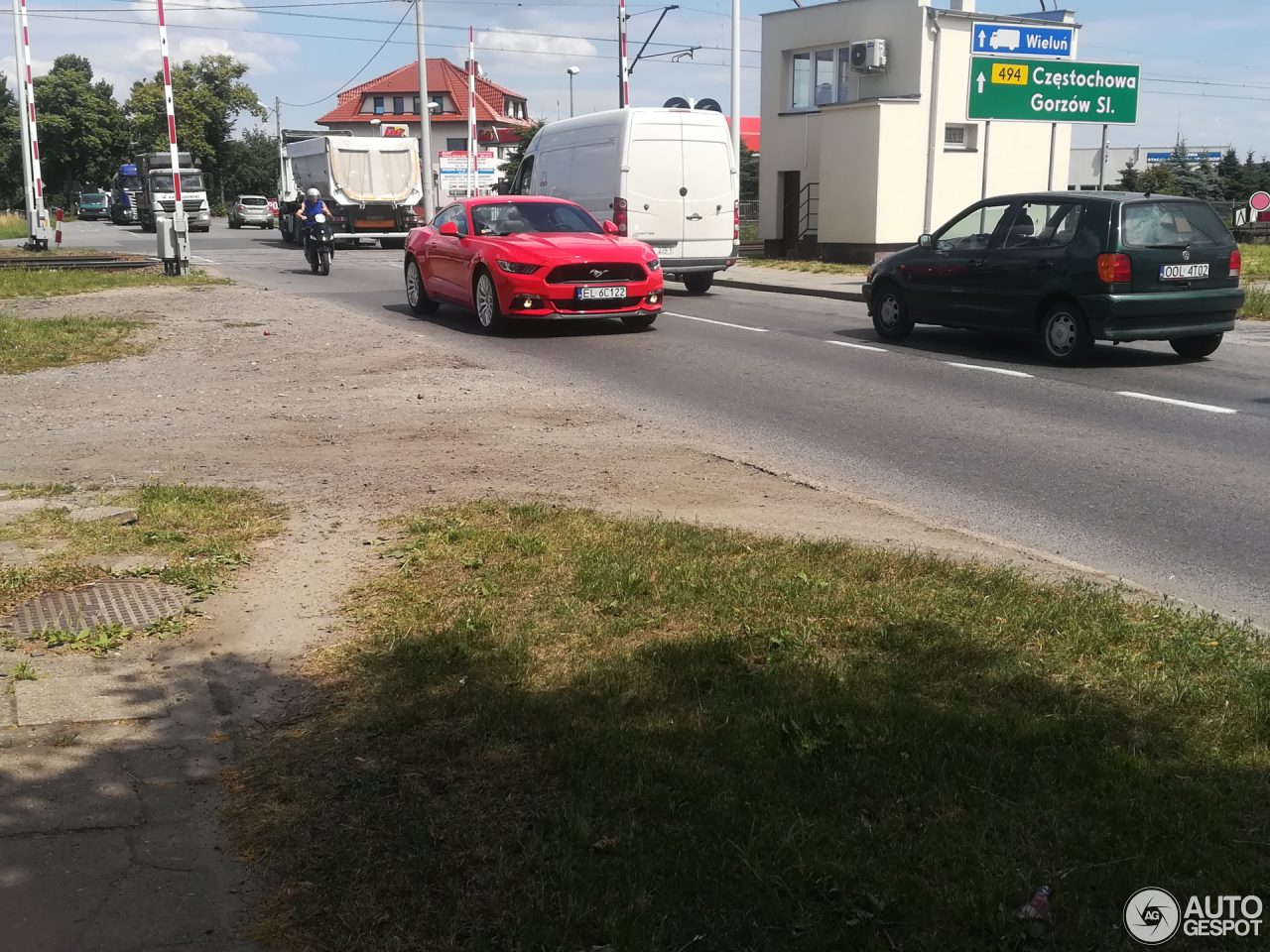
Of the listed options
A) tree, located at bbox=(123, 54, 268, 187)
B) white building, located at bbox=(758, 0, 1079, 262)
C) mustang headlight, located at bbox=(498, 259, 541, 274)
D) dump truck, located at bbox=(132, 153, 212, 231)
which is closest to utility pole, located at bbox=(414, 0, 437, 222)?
white building, located at bbox=(758, 0, 1079, 262)

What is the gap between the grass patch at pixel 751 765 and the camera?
2803 millimetres

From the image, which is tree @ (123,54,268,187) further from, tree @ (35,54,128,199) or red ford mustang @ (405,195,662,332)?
red ford mustang @ (405,195,662,332)

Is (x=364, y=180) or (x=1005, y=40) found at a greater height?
(x=1005, y=40)

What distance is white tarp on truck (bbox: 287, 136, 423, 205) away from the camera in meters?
38.0

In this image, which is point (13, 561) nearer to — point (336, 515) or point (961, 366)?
point (336, 515)

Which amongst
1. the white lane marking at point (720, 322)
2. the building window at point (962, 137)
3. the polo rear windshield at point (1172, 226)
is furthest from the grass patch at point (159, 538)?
the building window at point (962, 137)

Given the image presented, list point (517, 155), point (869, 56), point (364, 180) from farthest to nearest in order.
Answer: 1. point (517, 155)
2. point (364, 180)
3. point (869, 56)

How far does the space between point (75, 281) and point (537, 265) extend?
12421mm

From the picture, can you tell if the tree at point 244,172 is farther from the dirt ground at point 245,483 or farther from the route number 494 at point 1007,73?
the dirt ground at point 245,483

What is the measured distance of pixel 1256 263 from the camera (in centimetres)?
2612

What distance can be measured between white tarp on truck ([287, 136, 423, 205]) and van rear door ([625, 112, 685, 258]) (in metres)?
20.0

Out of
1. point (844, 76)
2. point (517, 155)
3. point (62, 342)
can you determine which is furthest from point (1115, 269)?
point (517, 155)

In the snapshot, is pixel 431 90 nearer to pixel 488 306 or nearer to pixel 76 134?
pixel 76 134

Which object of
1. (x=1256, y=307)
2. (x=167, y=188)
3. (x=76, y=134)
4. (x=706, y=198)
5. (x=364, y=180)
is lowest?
(x=1256, y=307)
